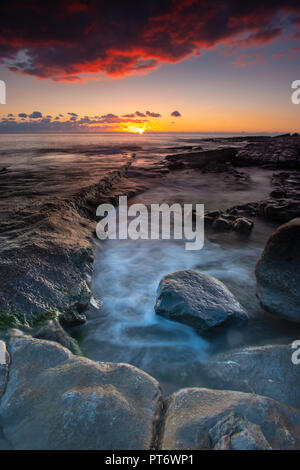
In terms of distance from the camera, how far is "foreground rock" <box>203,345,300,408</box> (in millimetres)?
2002

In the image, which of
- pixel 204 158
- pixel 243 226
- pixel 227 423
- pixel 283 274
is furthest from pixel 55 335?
pixel 204 158

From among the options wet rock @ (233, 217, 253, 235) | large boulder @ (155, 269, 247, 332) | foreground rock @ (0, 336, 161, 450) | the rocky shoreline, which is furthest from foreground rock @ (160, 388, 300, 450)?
wet rock @ (233, 217, 253, 235)

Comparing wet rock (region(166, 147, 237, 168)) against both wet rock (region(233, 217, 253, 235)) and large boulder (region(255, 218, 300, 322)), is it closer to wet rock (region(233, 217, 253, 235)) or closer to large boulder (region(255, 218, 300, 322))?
wet rock (region(233, 217, 253, 235))

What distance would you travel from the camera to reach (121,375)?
1843mm

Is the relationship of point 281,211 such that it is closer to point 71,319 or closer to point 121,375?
point 71,319

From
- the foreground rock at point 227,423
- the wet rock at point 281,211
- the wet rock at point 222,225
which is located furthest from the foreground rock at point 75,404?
the wet rock at point 281,211

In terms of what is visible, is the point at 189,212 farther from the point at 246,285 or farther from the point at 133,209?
the point at 246,285

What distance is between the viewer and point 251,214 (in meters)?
7.13

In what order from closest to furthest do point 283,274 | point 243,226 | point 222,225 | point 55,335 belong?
1. point 55,335
2. point 283,274
3. point 243,226
4. point 222,225

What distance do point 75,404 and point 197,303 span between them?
1775 mm

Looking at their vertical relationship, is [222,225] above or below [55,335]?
above

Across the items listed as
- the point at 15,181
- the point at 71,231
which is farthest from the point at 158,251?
the point at 15,181

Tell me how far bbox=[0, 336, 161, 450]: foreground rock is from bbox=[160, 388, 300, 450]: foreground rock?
0.15 m
